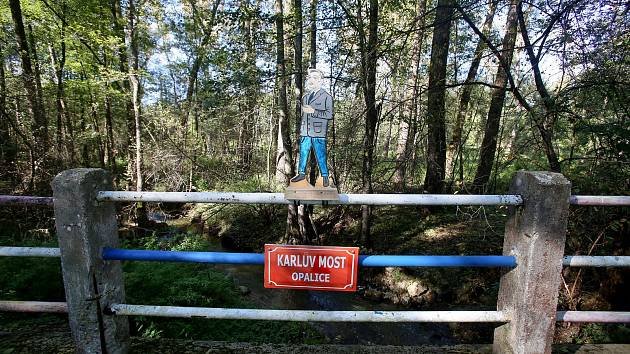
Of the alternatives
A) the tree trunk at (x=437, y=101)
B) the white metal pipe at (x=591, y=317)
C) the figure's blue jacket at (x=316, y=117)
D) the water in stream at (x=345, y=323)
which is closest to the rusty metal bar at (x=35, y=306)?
the figure's blue jacket at (x=316, y=117)

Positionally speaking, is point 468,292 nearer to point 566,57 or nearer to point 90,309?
point 566,57

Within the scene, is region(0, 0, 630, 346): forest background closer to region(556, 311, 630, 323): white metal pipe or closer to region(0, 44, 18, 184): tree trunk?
region(0, 44, 18, 184): tree trunk

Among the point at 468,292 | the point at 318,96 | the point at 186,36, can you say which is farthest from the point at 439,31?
the point at 186,36

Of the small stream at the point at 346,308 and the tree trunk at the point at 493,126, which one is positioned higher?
the tree trunk at the point at 493,126

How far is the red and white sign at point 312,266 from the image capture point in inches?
67.8

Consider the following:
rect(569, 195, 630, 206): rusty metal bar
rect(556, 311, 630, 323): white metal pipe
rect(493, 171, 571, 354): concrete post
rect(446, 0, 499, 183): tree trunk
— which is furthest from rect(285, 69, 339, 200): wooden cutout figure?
rect(446, 0, 499, 183): tree trunk

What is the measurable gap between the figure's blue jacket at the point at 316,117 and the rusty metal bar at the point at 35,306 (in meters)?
1.77

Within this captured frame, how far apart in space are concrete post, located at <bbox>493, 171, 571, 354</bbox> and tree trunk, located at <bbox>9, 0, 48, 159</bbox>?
37.2ft

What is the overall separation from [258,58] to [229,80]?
81.1 inches

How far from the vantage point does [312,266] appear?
1728 millimetres

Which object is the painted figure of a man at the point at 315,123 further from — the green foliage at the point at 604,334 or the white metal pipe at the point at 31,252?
the green foliage at the point at 604,334

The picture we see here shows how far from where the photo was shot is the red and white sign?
1.72m

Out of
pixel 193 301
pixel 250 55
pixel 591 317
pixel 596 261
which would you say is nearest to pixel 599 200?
pixel 596 261

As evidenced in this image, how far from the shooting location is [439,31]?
7945mm
